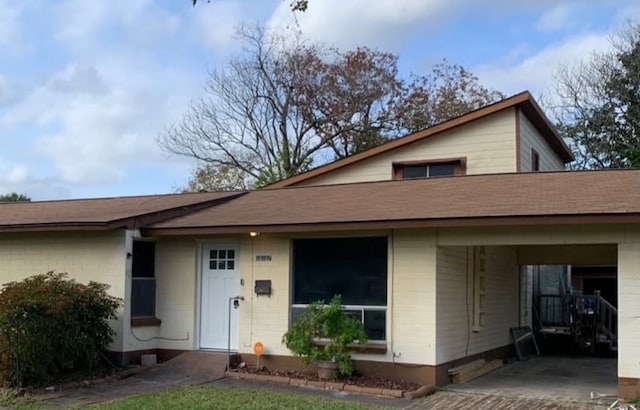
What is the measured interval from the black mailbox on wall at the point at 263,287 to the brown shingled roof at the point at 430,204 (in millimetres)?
1041

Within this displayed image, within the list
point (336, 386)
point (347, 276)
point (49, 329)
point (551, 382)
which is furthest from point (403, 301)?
point (49, 329)

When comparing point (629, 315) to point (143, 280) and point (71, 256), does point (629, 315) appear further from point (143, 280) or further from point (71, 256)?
point (71, 256)

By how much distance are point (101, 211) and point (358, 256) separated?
615cm

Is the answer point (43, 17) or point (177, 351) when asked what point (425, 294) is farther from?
point (43, 17)

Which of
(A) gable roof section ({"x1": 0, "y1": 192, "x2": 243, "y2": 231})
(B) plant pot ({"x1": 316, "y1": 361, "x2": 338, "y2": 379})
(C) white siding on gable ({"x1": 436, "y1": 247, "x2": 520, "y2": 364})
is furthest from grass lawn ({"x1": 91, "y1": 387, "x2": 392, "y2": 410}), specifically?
(A) gable roof section ({"x1": 0, "y1": 192, "x2": 243, "y2": 231})

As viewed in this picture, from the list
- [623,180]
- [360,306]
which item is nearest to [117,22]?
[360,306]

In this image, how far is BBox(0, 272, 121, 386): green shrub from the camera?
10906 millimetres

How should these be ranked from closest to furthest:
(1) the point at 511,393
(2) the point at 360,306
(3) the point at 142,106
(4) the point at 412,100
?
(1) the point at 511,393 < (2) the point at 360,306 < (3) the point at 142,106 < (4) the point at 412,100

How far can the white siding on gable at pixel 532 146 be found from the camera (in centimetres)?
1686

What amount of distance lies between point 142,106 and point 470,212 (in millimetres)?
18721

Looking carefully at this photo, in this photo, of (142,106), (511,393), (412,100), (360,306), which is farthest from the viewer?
(412,100)

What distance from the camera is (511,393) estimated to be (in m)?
11.0

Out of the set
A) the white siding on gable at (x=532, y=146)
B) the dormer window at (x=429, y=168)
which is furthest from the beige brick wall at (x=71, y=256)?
the white siding on gable at (x=532, y=146)

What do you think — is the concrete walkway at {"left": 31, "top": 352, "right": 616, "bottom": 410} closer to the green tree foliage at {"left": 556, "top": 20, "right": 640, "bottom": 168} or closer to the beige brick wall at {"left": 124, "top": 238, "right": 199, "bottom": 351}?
the beige brick wall at {"left": 124, "top": 238, "right": 199, "bottom": 351}
